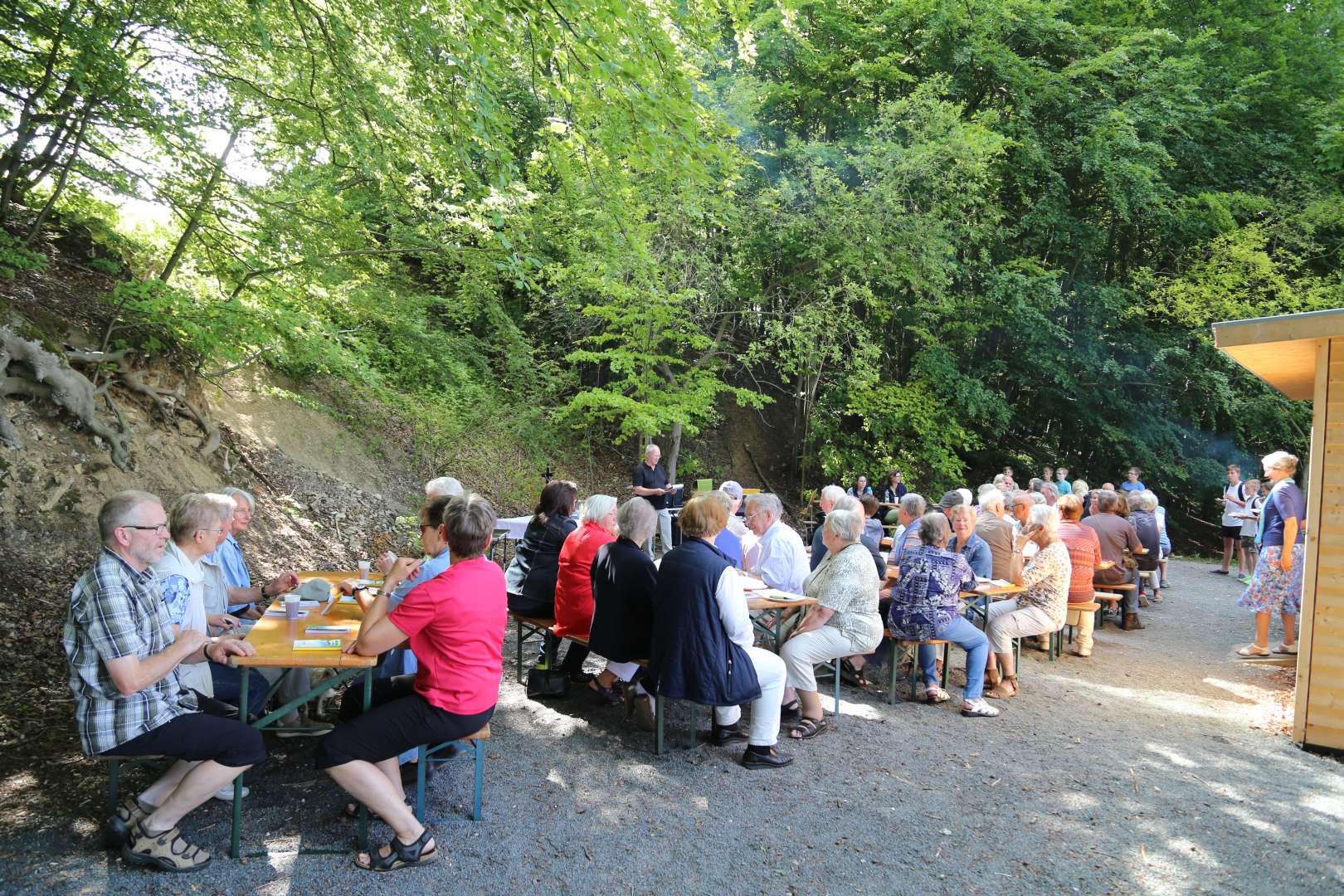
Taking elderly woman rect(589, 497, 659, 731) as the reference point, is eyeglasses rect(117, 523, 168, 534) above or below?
above

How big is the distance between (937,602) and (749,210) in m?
9.62

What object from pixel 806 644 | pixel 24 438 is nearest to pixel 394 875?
pixel 806 644

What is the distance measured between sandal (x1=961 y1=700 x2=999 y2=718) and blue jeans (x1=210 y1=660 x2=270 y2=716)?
4.12m

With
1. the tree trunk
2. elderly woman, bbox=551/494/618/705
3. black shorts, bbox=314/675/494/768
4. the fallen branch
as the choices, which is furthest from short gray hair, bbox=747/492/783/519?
the fallen branch

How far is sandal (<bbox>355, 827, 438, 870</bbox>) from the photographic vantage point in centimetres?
289

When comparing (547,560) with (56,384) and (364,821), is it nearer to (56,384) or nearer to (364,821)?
(364,821)

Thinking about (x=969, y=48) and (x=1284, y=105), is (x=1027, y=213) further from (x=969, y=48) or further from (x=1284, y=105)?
(x=1284, y=105)

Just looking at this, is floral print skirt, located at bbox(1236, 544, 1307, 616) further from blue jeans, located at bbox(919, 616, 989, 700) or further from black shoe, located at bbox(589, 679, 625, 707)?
black shoe, located at bbox(589, 679, 625, 707)

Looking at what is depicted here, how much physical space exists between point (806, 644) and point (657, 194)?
326 inches

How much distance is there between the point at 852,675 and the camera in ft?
18.7

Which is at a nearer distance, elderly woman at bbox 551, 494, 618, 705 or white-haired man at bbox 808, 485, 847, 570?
elderly woman at bbox 551, 494, 618, 705

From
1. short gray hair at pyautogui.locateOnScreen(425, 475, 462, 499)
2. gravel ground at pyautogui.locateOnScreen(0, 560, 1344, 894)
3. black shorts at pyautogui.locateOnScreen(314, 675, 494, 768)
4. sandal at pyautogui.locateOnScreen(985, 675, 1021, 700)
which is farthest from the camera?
sandal at pyautogui.locateOnScreen(985, 675, 1021, 700)

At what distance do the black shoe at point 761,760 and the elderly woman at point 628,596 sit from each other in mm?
645

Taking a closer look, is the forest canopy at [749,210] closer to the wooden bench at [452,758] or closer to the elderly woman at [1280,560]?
the wooden bench at [452,758]
